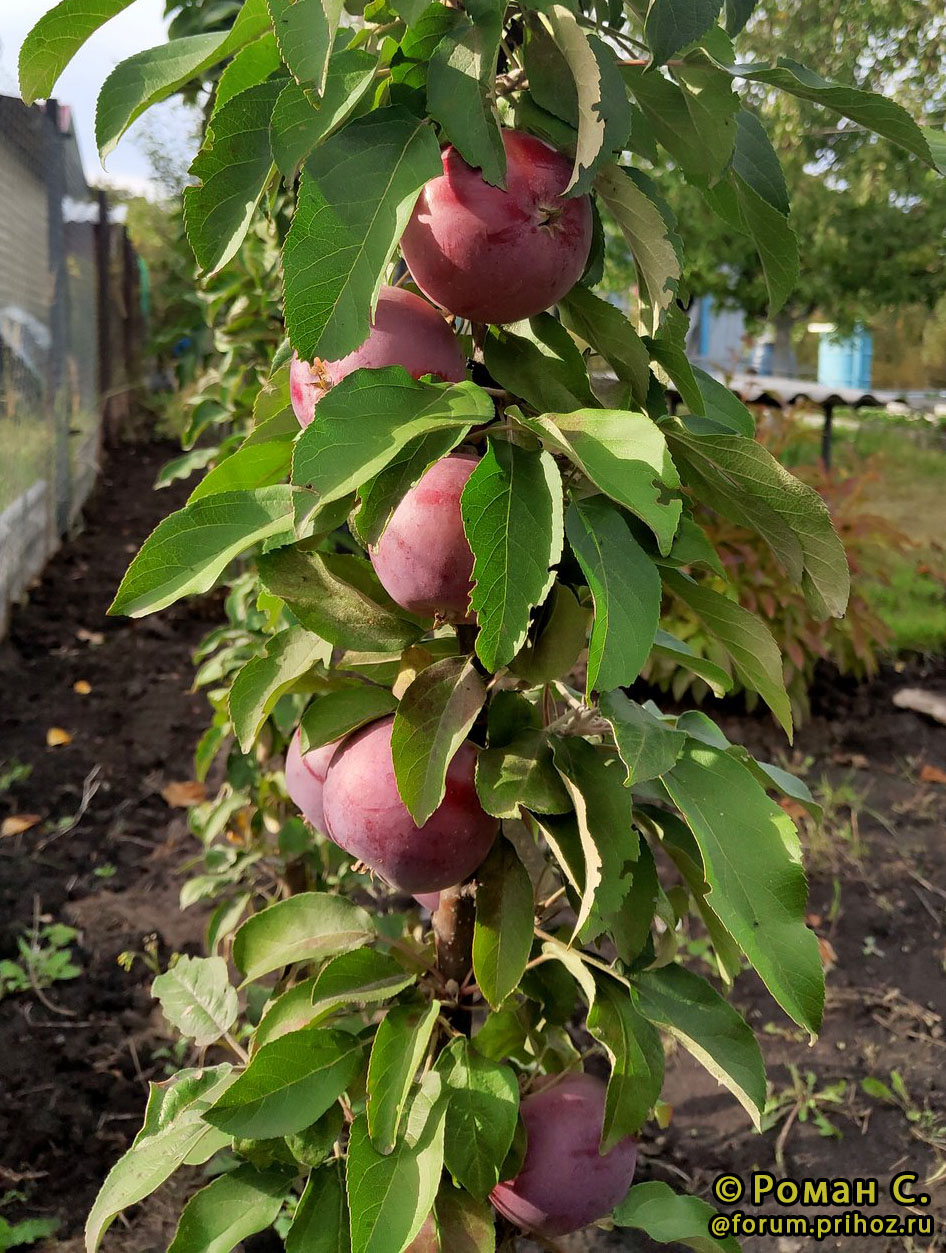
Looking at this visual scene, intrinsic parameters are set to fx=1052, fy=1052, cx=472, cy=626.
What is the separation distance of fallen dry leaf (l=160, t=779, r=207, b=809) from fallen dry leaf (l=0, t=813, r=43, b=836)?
0.39m

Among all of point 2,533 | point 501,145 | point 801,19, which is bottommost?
point 2,533

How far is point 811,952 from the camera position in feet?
2.58

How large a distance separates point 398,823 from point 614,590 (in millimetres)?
291

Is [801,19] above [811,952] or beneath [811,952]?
above

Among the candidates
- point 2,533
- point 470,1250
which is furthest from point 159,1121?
point 2,533

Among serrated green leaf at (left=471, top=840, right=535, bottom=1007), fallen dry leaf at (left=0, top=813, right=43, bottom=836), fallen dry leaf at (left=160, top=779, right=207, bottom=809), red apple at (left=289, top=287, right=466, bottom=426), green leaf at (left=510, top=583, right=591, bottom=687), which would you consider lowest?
fallen dry leaf at (left=160, top=779, right=207, bottom=809)

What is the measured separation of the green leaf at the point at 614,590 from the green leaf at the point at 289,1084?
52 cm

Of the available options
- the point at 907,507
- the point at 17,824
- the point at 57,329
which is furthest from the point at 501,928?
the point at 907,507

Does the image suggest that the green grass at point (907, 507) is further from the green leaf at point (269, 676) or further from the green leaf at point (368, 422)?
the green leaf at point (368, 422)

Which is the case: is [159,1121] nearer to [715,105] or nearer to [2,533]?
[715,105]

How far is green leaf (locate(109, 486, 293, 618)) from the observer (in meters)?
0.80

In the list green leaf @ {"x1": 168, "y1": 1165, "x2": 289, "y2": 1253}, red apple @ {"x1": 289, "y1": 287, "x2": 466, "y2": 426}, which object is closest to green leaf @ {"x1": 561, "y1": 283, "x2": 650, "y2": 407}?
red apple @ {"x1": 289, "y1": 287, "x2": 466, "y2": 426}

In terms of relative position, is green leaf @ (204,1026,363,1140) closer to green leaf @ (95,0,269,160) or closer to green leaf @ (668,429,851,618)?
green leaf @ (668,429,851,618)

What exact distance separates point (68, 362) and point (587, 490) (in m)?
6.30
